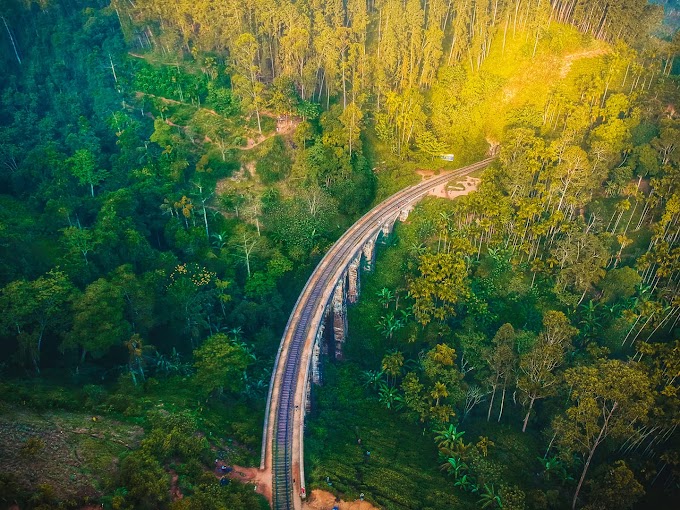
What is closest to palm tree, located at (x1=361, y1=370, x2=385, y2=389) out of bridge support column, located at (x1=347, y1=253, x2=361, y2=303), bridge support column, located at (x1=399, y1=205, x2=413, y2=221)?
bridge support column, located at (x1=347, y1=253, x2=361, y2=303)

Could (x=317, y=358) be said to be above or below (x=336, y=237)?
below

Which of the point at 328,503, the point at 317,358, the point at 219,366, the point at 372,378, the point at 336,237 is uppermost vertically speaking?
the point at 336,237

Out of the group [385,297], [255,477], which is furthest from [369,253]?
[255,477]

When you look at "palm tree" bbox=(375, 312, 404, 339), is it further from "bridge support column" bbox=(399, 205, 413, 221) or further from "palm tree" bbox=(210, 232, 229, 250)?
"palm tree" bbox=(210, 232, 229, 250)

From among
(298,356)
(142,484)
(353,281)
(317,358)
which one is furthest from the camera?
(353,281)

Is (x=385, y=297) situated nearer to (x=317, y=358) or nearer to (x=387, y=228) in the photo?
(x=387, y=228)

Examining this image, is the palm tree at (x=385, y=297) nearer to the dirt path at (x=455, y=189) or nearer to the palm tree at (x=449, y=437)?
the dirt path at (x=455, y=189)
